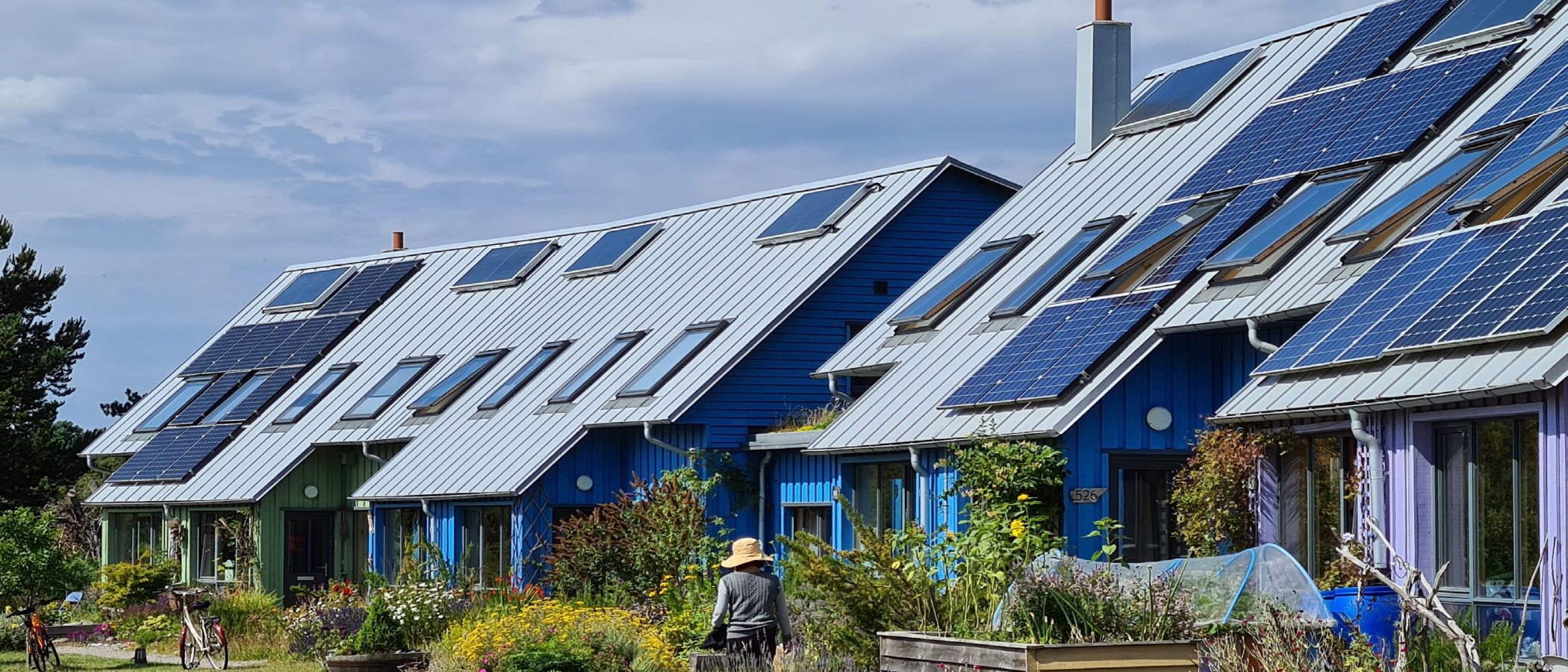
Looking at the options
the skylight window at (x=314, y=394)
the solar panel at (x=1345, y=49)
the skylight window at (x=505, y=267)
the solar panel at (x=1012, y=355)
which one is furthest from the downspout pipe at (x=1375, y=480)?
the skylight window at (x=314, y=394)

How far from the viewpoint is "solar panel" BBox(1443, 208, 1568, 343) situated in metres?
14.6

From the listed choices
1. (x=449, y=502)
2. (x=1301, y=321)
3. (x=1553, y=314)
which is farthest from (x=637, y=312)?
(x=1553, y=314)

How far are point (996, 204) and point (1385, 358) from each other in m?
14.6

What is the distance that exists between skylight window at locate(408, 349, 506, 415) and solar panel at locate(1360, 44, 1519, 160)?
16931 millimetres

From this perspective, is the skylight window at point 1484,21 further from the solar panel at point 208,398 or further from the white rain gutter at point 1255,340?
the solar panel at point 208,398

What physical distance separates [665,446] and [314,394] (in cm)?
1168

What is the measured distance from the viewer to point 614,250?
34531 millimetres

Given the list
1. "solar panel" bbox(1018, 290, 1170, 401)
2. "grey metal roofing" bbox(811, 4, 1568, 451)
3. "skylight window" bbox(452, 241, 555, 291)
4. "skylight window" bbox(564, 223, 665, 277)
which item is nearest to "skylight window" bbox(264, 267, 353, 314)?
"skylight window" bbox(452, 241, 555, 291)

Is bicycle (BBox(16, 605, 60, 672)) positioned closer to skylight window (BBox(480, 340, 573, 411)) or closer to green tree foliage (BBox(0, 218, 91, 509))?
skylight window (BBox(480, 340, 573, 411))

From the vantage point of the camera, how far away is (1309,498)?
59.3 feet

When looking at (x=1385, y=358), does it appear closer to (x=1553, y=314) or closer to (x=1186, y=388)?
(x=1553, y=314)

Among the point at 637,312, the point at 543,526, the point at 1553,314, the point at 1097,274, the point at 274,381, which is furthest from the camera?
the point at 274,381

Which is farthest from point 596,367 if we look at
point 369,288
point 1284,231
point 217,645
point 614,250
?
point 1284,231

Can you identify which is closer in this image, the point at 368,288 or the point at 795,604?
the point at 795,604
